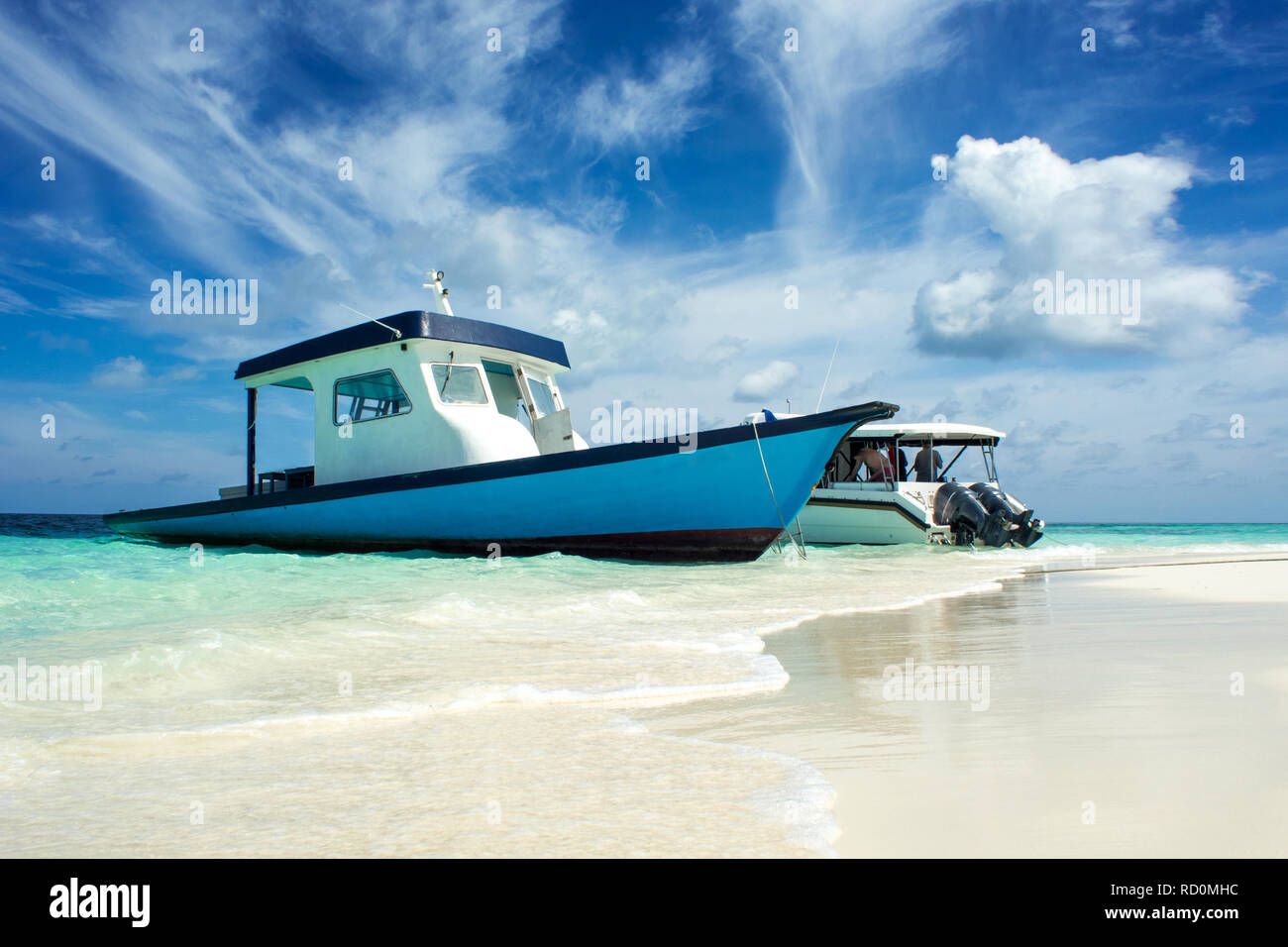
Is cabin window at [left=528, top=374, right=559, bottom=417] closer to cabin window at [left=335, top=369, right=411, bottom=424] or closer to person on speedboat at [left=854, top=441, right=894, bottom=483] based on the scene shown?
cabin window at [left=335, top=369, right=411, bottom=424]

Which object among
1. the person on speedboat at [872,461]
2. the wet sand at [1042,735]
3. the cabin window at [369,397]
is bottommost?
the wet sand at [1042,735]

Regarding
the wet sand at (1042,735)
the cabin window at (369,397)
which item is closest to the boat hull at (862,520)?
the cabin window at (369,397)

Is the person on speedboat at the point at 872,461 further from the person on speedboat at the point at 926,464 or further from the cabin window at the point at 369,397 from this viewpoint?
the cabin window at the point at 369,397

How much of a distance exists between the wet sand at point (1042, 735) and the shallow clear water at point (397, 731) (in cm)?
19

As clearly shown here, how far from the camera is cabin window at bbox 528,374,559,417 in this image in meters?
12.9

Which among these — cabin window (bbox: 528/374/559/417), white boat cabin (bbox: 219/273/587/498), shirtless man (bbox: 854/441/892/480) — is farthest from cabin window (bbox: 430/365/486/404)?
shirtless man (bbox: 854/441/892/480)

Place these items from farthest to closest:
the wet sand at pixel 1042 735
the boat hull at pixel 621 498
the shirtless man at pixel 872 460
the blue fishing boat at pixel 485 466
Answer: the shirtless man at pixel 872 460, the blue fishing boat at pixel 485 466, the boat hull at pixel 621 498, the wet sand at pixel 1042 735

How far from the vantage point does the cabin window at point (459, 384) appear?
11609mm

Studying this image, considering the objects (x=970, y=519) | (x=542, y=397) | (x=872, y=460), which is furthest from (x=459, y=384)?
(x=970, y=519)

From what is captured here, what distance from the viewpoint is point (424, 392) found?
11500 mm

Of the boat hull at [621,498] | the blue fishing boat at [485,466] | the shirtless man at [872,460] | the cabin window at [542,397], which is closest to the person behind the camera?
the boat hull at [621,498]

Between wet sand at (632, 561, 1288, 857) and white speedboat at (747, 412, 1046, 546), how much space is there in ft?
40.0

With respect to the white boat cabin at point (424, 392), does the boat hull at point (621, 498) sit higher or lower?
lower

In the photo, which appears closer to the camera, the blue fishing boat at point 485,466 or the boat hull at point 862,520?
the blue fishing boat at point 485,466
